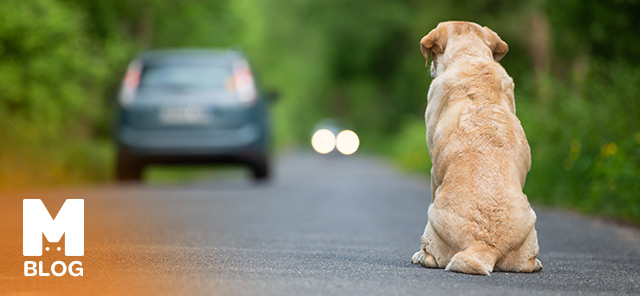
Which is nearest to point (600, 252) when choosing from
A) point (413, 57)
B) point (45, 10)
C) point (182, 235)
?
point (182, 235)

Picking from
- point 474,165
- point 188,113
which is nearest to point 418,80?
point 188,113

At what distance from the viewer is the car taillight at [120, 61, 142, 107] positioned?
16078 millimetres

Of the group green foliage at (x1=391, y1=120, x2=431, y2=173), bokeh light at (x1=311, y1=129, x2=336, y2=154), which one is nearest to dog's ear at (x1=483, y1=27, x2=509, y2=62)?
green foliage at (x1=391, y1=120, x2=431, y2=173)

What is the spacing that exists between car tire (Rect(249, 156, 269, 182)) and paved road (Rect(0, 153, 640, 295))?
264cm

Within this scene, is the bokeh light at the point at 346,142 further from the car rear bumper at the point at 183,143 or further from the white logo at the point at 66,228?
the white logo at the point at 66,228

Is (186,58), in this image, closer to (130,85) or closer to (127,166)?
(130,85)

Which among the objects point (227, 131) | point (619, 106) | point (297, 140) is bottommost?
point (297, 140)

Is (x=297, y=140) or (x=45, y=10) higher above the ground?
(x=45, y=10)

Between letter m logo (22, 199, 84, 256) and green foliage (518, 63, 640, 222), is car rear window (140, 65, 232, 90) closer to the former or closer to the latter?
green foliage (518, 63, 640, 222)

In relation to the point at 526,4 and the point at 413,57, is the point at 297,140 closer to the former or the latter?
the point at 413,57

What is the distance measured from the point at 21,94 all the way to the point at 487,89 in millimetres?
12249

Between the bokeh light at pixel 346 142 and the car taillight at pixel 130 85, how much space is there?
36.2 metres

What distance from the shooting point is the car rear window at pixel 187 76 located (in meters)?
16.2

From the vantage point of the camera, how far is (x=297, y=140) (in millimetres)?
106688
